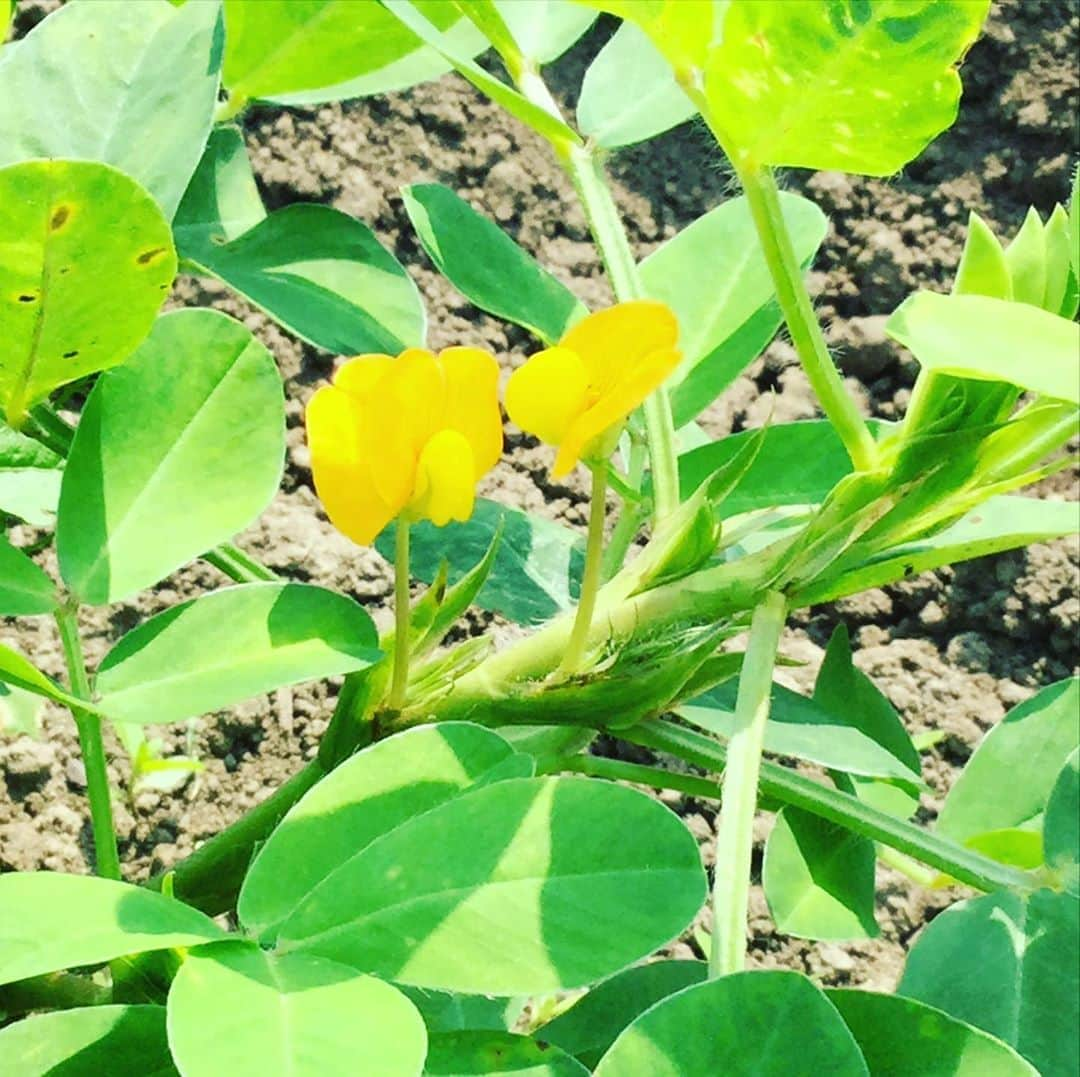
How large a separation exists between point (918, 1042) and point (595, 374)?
1.08 ft

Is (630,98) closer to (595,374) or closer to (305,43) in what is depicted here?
(305,43)

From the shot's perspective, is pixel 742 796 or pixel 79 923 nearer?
pixel 79 923

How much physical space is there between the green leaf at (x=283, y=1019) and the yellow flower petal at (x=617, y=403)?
0.23 meters

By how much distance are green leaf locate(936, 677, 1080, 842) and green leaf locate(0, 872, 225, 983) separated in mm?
617

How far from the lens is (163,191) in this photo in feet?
2.45

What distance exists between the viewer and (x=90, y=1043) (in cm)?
66

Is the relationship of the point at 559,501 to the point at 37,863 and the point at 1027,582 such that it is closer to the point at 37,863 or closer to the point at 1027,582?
the point at 1027,582

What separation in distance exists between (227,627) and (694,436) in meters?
0.55

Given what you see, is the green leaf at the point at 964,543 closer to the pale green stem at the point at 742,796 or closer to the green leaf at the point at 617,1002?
the pale green stem at the point at 742,796

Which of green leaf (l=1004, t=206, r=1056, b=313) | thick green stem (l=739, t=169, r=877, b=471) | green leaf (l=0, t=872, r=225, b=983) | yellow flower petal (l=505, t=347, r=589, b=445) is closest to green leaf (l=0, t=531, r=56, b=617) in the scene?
green leaf (l=0, t=872, r=225, b=983)

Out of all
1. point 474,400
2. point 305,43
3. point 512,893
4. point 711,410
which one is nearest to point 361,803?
point 512,893

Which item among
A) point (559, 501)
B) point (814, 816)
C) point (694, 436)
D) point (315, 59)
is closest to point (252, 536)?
point (559, 501)

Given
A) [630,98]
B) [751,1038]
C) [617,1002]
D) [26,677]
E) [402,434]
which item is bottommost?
[617,1002]

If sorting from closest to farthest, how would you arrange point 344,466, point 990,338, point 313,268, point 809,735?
point 990,338 → point 344,466 → point 809,735 → point 313,268
